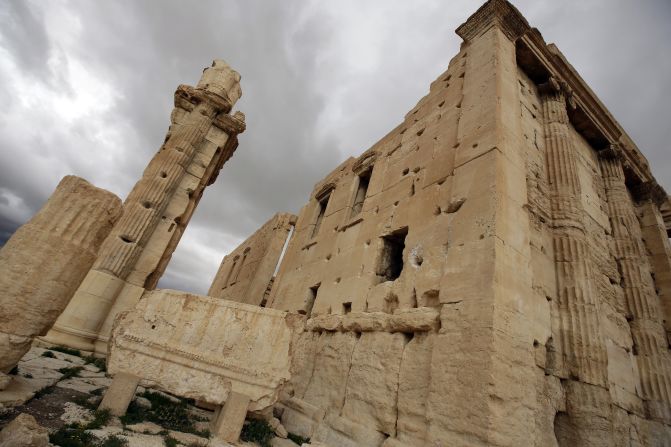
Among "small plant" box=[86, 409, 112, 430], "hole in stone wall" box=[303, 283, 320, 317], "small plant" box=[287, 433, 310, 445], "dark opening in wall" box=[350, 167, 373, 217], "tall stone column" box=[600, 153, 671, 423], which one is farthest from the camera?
"dark opening in wall" box=[350, 167, 373, 217]

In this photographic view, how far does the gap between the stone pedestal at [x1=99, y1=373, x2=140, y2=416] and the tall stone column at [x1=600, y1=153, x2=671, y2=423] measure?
7.92 m

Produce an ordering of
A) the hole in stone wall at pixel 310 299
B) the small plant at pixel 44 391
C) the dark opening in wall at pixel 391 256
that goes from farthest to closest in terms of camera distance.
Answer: the hole in stone wall at pixel 310 299 → the dark opening in wall at pixel 391 256 → the small plant at pixel 44 391

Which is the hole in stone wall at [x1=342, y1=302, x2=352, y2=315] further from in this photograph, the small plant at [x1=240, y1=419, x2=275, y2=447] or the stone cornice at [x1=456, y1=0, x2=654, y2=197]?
the stone cornice at [x1=456, y1=0, x2=654, y2=197]

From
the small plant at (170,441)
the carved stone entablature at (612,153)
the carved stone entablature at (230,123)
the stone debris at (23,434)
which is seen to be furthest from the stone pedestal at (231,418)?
the carved stone entablature at (612,153)

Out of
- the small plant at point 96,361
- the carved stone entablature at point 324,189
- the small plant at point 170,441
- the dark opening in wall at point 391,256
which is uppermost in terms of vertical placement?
the carved stone entablature at point 324,189

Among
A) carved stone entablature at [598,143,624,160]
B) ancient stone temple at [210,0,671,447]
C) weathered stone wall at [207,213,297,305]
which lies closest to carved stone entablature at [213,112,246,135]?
ancient stone temple at [210,0,671,447]

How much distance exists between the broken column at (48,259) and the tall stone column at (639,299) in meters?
8.90

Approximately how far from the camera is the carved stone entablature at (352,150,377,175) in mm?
9314

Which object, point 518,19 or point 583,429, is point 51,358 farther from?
point 518,19

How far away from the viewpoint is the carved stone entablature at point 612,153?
8.48m

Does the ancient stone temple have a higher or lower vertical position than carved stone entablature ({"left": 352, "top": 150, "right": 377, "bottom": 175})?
lower

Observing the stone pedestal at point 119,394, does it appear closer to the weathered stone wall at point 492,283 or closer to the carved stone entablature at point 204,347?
the carved stone entablature at point 204,347

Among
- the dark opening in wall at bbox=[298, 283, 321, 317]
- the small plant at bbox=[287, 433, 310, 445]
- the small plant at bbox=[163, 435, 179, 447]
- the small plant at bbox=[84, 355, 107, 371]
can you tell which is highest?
the dark opening in wall at bbox=[298, 283, 321, 317]

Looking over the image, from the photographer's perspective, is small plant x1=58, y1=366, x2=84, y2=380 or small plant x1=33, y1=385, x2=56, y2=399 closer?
small plant x1=33, y1=385, x2=56, y2=399
